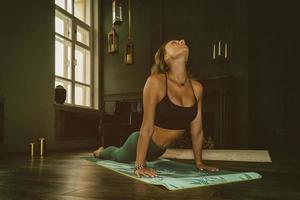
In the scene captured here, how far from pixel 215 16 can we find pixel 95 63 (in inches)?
115

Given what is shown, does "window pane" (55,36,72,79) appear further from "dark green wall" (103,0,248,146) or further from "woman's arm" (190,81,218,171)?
"woman's arm" (190,81,218,171)

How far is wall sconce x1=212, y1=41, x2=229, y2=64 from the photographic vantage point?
6.57 m

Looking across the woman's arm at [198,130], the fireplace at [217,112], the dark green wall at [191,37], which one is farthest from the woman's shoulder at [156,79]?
the dark green wall at [191,37]

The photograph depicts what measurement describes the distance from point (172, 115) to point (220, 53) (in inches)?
179

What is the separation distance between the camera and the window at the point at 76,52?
6.44m

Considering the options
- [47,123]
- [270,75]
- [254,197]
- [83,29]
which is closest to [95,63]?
[83,29]

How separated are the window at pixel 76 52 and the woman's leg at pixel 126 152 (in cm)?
318

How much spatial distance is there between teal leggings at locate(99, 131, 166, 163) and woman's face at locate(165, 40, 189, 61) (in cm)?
70

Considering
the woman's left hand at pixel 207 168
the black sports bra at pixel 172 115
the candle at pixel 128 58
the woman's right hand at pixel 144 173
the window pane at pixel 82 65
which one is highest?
the window pane at pixel 82 65

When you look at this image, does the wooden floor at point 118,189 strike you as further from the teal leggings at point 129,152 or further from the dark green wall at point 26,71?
the dark green wall at point 26,71

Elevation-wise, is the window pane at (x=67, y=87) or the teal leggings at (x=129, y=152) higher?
the window pane at (x=67, y=87)

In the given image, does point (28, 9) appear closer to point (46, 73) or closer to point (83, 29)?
point (46, 73)

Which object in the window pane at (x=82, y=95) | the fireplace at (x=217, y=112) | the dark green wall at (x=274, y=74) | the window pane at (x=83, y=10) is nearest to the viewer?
the dark green wall at (x=274, y=74)

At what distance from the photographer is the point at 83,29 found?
7.33 m
